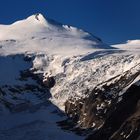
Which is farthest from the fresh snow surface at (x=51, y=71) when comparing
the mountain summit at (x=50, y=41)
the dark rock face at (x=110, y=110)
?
the dark rock face at (x=110, y=110)

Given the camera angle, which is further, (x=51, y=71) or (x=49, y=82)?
(x=51, y=71)

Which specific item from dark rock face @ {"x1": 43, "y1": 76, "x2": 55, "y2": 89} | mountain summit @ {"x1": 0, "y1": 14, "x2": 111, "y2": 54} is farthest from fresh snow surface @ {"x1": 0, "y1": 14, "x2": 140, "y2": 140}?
dark rock face @ {"x1": 43, "y1": 76, "x2": 55, "y2": 89}

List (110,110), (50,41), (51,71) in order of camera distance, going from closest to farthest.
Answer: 1. (110,110)
2. (51,71)
3. (50,41)

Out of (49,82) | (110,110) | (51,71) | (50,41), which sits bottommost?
(110,110)

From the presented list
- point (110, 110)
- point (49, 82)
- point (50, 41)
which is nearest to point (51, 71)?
point (49, 82)

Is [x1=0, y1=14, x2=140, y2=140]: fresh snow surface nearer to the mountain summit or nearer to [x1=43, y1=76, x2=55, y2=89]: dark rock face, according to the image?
the mountain summit

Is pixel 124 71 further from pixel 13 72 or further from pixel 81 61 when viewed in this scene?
pixel 13 72

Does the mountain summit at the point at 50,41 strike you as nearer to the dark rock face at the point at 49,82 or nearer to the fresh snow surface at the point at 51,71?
the fresh snow surface at the point at 51,71

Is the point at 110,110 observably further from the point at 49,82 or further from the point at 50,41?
the point at 50,41
